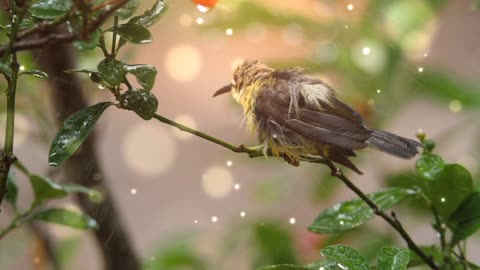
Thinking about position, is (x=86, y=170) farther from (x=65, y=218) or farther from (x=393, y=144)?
(x=393, y=144)

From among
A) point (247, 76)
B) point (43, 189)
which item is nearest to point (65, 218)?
point (43, 189)

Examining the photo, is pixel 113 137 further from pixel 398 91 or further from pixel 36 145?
pixel 398 91

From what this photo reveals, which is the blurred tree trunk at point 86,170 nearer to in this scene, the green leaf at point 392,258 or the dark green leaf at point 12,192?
the dark green leaf at point 12,192

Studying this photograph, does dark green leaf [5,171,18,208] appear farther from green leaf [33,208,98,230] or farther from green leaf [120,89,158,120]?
green leaf [120,89,158,120]

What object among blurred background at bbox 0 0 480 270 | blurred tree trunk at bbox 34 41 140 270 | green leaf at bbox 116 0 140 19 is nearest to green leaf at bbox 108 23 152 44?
green leaf at bbox 116 0 140 19

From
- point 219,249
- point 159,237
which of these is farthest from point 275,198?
point 159,237

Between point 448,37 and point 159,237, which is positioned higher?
point 448,37

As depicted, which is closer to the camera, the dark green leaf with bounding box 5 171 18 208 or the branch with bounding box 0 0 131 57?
the branch with bounding box 0 0 131 57
